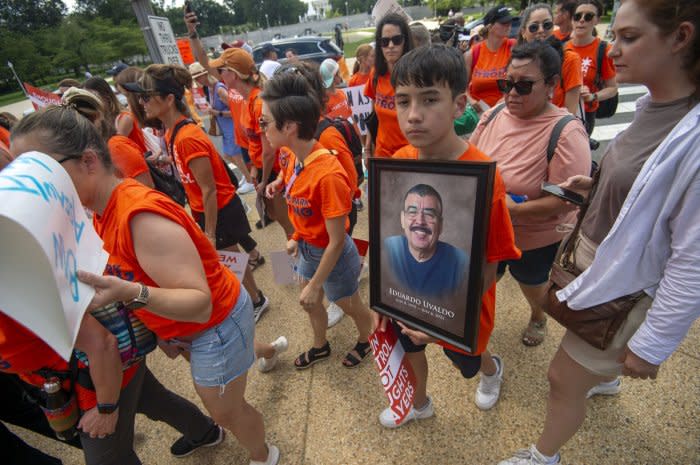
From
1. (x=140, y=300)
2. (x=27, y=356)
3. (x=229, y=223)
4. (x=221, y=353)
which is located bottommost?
(x=229, y=223)

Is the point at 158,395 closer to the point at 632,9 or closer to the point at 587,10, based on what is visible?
the point at 632,9

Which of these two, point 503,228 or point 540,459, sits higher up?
point 503,228

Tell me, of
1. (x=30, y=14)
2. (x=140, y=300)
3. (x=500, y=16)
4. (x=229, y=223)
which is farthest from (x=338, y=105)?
(x=30, y=14)

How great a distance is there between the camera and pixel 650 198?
1121 millimetres

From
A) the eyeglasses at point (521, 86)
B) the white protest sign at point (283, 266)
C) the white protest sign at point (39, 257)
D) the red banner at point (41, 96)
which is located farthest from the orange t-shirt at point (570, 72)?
the red banner at point (41, 96)

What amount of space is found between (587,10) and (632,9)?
3.08m

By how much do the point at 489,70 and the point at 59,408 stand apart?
4296 millimetres

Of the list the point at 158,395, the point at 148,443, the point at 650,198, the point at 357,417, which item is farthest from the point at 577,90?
the point at 148,443

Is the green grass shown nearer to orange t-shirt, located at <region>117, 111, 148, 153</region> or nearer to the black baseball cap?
orange t-shirt, located at <region>117, 111, 148, 153</region>

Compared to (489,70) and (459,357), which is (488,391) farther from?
(489,70)

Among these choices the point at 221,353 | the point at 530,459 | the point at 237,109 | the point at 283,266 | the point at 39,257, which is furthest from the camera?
the point at 237,109

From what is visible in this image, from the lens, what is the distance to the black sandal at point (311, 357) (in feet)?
9.11

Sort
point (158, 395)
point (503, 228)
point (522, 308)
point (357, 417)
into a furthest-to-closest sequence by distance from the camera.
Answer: point (522, 308) < point (357, 417) < point (158, 395) < point (503, 228)

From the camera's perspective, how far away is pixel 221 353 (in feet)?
5.53
